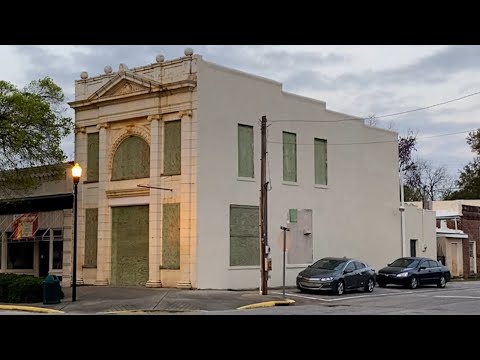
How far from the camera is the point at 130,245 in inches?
1111

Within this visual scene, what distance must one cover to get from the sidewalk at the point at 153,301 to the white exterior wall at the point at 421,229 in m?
16.8

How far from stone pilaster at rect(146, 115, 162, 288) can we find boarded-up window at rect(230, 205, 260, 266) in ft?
9.74

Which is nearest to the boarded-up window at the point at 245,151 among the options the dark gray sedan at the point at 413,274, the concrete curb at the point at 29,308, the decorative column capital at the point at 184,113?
the decorative column capital at the point at 184,113

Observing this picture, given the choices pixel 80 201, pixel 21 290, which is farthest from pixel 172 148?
pixel 21 290

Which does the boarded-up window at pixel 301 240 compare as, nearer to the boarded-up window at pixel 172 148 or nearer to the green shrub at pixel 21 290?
the boarded-up window at pixel 172 148

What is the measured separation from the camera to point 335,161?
110ft

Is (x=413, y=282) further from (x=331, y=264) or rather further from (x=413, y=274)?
(x=331, y=264)

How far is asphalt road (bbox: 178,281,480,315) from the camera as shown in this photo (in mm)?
19172

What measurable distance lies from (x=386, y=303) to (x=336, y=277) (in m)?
3.61

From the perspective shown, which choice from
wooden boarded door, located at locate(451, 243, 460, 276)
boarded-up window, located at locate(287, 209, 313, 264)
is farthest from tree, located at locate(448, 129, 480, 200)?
boarded-up window, located at locate(287, 209, 313, 264)

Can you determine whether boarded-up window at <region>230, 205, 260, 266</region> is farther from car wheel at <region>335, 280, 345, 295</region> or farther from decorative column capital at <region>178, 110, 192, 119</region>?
decorative column capital at <region>178, 110, 192, 119</region>
